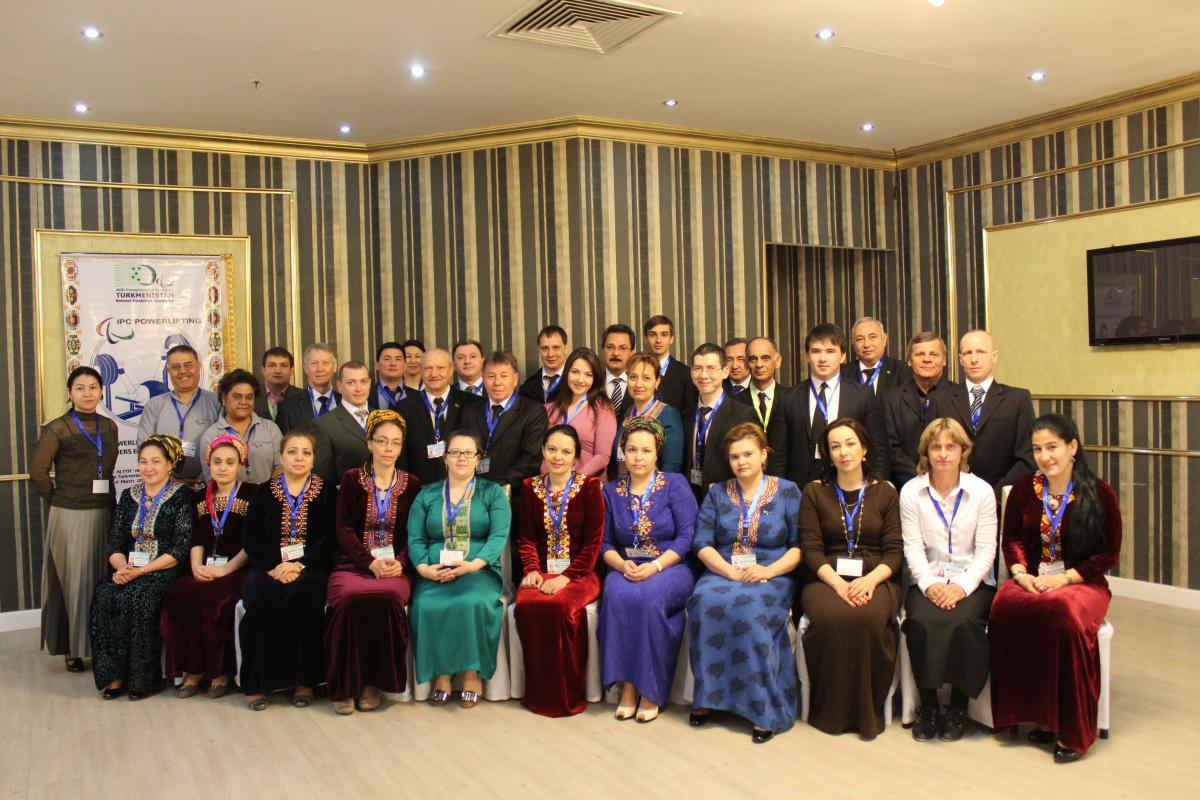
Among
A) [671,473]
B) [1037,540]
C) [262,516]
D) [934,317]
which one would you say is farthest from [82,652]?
[934,317]

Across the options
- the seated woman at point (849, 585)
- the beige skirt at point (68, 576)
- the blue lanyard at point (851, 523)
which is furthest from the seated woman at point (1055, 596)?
the beige skirt at point (68, 576)

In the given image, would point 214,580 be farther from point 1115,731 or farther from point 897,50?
point 897,50

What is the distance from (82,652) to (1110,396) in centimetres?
638

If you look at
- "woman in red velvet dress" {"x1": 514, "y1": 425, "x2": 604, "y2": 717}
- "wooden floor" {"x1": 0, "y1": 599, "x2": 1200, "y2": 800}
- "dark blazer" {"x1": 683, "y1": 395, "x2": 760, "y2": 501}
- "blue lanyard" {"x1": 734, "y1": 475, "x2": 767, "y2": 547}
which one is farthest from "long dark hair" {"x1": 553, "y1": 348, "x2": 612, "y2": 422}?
"wooden floor" {"x1": 0, "y1": 599, "x2": 1200, "y2": 800}

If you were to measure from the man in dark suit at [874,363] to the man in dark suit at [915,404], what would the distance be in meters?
0.37

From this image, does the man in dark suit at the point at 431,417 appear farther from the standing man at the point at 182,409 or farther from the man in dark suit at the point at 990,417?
the man in dark suit at the point at 990,417

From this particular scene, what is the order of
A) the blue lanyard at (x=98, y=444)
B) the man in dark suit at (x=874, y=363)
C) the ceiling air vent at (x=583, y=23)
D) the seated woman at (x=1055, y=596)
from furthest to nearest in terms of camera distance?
the man in dark suit at (x=874, y=363) → the blue lanyard at (x=98, y=444) → the ceiling air vent at (x=583, y=23) → the seated woman at (x=1055, y=596)

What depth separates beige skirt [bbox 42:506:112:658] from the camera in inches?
209

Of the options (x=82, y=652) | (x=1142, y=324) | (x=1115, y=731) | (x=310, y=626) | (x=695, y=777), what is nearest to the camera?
(x=695, y=777)

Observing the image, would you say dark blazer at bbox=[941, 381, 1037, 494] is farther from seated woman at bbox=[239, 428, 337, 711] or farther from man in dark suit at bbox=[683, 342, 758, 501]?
seated woman at bbox=[239, 428, 337, 711]

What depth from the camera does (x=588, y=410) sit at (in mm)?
5172

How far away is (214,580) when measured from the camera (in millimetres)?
4805

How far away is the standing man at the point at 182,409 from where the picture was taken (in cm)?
547

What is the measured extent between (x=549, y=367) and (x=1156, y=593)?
4130mm
